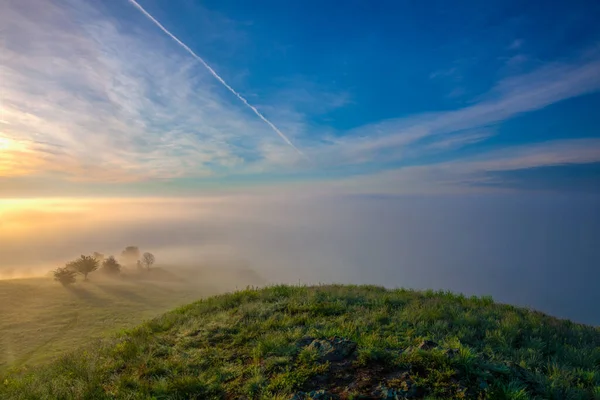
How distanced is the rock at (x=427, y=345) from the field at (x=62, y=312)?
12.1 meters

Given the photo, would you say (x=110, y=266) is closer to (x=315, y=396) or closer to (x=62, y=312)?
(x=62, y=312)

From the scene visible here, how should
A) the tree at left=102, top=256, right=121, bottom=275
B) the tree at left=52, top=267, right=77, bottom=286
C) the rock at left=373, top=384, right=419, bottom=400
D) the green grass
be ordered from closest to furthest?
1. the rock at left=373, top=384, right=419, bottom=400
2. the green grass
3. the tree at left=52, top=267, right=77, bottom=286
4. the tree at left=102, top=256, right=121, bottom=275

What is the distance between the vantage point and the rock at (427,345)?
7.08 metres

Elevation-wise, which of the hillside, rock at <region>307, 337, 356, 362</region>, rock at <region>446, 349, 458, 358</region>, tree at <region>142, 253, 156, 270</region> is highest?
rock at <region>307, 337, 356, 362</region>

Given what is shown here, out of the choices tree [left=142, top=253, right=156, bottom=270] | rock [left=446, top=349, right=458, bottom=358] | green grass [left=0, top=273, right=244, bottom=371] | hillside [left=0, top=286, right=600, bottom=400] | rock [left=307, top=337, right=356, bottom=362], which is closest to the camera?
hillside [left=0, top=286, right=600, bottom=400]

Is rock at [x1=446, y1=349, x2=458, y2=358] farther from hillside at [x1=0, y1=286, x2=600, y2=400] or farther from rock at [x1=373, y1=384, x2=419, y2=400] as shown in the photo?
rock at [x1=373, y1=384, x2=419, y2=400]

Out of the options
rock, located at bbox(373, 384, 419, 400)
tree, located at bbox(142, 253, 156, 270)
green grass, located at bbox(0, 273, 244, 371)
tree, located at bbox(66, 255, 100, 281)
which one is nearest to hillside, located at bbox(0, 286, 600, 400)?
rock, located at bbox(373, 384, 419, 400)

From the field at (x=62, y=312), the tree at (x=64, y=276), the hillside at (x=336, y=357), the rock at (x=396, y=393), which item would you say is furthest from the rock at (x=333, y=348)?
the tree at (x=64, y=276)

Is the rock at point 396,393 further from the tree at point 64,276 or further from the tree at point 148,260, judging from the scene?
the tree at point 148,260

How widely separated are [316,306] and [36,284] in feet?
232

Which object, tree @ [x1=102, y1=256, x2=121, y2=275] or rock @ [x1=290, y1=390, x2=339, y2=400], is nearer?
rock @ [x1=290, y1=390, x2=339, y2=400]

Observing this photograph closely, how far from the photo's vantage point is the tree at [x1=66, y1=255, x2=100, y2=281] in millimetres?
68438

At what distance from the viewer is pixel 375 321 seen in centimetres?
948

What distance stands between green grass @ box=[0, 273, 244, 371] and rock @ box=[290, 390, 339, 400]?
11074mm
